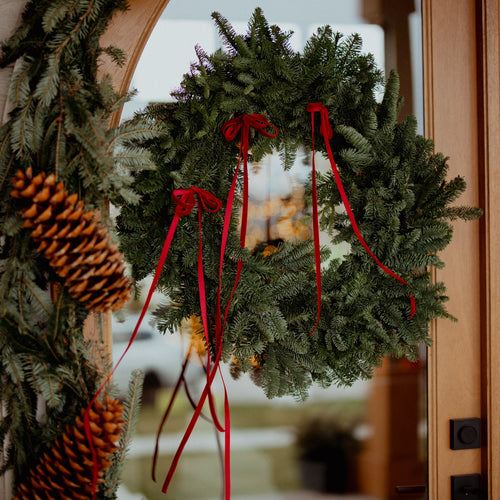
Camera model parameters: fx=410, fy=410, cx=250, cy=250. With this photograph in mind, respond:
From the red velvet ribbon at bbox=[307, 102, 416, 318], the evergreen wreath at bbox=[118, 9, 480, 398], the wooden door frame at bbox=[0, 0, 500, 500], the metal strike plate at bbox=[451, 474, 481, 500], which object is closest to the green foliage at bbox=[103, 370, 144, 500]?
the evergreen wreath at bbox=[118, 9, 480, 398]

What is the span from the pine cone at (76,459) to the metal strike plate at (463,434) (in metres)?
0.88

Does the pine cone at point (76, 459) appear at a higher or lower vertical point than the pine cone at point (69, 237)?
lower

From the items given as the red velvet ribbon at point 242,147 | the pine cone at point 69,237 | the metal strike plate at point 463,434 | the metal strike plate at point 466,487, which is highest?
the red velvet ribbon at point 242,147

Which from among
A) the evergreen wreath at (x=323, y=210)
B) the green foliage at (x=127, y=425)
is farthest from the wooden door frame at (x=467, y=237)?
the green foliage at (x=127, y=425)

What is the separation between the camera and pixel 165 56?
0.96m

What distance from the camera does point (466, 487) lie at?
1101mm

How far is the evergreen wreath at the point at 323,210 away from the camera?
2.82 ft

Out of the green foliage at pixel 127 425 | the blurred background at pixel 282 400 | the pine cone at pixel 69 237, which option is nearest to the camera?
the pine cone at pixel 69 237

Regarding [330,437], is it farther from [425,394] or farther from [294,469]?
[425,394]

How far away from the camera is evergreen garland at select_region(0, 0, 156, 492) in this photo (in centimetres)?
70

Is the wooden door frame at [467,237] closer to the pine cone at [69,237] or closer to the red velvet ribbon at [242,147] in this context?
the red velvet ribbon at [242,147]

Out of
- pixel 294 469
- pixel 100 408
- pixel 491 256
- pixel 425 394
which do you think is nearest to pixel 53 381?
pixel 100 408

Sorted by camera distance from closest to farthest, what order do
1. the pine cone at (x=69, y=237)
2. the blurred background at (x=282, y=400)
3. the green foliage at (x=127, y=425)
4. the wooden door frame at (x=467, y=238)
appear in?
1. the pine cone at (x=69, y=237)
2. the green foliage at (x=127, y=425)
3. the blurred background at (x=282, y=400)
4. the wooden door frame at (x=467, y=238)

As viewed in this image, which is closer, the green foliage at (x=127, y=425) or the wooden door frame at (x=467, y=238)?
the green foliage at (x=127, y=425)
